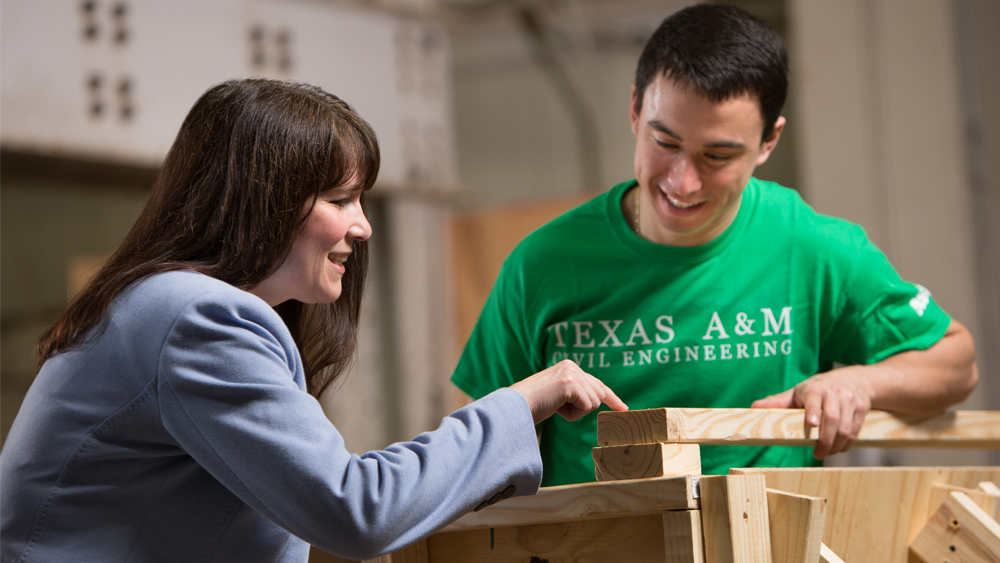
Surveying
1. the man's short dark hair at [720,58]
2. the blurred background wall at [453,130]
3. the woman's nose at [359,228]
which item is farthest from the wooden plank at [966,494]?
the blurred background wall at [453,130]

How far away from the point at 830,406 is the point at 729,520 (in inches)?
20.7

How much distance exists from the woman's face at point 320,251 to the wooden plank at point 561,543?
0.50 m

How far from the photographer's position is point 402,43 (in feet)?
24.6

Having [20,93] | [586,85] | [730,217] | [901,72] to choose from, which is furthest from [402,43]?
[730,217]

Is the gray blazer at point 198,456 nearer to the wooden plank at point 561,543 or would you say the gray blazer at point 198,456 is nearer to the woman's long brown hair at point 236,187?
the woman's long brown hair at point 236,187

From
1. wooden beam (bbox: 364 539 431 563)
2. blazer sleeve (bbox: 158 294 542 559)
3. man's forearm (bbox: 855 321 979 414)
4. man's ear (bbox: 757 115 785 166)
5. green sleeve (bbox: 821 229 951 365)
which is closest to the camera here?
blazer sleeve (bbox: 158 294 542 559)

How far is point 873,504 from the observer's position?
5.81 feet

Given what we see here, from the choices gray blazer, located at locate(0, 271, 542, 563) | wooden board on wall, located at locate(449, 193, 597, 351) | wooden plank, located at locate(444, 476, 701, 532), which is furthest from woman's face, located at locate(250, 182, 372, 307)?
wooden board on wall, located at locate(449, 193, 597, 351)

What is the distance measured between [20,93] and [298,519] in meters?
5.38

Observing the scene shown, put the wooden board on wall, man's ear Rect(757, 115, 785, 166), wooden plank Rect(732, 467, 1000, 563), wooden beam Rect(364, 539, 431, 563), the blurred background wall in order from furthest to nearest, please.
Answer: the wooden board on wall < the blurred background wall < man's ear Rect(757, 115, 785, 166) < wooden plank Rect(732, 467, 1000, 563) < wooden beam Rect(364, 539, 431, 563)

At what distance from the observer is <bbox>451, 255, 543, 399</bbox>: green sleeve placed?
2146 millimetres

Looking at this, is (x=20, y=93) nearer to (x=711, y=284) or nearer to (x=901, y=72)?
(x=711, y=284)

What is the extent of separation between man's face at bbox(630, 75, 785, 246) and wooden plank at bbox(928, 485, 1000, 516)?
2.33 ft

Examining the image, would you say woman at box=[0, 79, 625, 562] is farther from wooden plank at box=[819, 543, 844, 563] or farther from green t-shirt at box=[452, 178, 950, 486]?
green t-shirt at box=[452, 178, 950, 486]
